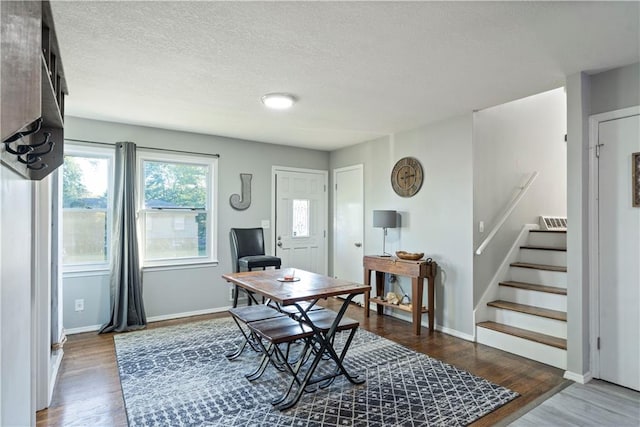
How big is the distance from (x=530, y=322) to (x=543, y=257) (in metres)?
0.93

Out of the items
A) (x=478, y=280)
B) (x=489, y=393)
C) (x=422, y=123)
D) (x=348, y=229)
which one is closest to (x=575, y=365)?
(x=489, y=393)

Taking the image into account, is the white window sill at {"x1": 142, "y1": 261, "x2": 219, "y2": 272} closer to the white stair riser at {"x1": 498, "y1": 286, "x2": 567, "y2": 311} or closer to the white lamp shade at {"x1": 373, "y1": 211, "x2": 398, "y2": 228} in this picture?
the white lamp shade at {"x1": 373, "y1": 211, "x2": 398, "y2": 228}

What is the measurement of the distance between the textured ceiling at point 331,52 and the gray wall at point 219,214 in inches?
23.1

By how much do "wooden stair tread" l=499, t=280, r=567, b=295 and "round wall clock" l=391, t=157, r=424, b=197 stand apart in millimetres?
1495

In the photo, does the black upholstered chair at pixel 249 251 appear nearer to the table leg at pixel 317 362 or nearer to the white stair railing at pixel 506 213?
the table leg at pixel 317 362

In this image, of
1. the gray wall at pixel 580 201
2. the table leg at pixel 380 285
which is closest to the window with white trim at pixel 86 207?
the table leg at pixel 380 285

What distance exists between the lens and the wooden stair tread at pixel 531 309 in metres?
3.25

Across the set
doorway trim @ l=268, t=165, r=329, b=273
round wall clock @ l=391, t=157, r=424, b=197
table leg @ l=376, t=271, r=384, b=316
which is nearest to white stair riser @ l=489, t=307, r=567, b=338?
table leg @ l=376, t=271, r=384, b=316

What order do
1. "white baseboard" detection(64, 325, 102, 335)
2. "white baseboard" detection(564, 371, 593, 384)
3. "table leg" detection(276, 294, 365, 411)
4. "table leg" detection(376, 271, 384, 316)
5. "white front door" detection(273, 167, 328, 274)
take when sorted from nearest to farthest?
"table leg" detection(276, 294, 365, 411) < "white baseboard" detection(564, 371, 593, 384) < "white baseboard" detection(64, 325, 102, 335) < "table leg" detection(376, 271, 384, 316) < "white front door" detection(273, 167, 328, 274)

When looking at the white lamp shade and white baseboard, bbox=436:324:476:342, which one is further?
the white lamp shade

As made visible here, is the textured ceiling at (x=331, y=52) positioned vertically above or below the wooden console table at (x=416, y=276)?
above

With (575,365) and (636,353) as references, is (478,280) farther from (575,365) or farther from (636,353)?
(636,353)

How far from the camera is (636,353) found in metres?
2.60

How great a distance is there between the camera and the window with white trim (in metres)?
3.95
